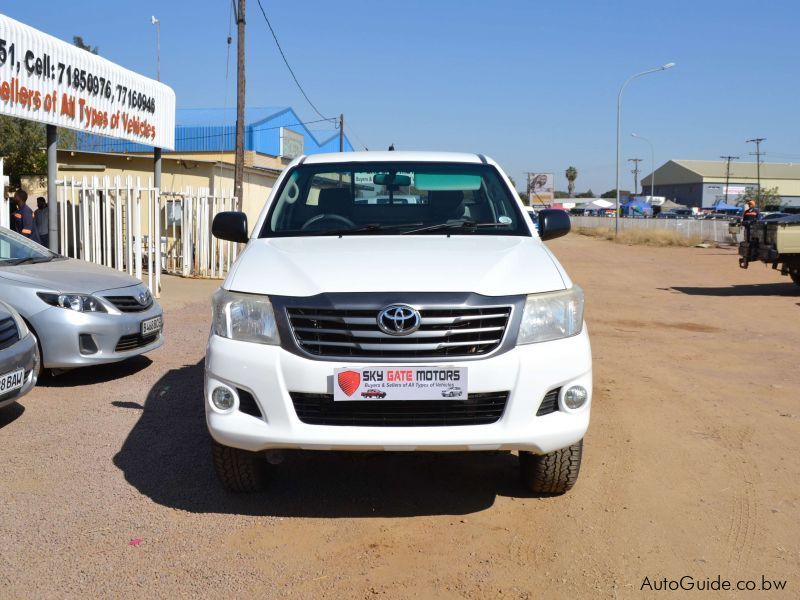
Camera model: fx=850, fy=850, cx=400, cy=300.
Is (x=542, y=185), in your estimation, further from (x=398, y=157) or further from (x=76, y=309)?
(x=398, y=157)

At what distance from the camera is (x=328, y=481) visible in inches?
185

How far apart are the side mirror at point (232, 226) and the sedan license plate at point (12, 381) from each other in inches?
68.1

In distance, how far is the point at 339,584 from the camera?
136 inches

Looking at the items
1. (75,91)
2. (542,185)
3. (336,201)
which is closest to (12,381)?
(336,201)

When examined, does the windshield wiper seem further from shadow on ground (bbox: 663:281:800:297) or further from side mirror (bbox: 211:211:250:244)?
shadow on ground (bbox: 663:281:800:297)

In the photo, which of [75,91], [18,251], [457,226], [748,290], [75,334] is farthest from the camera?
[748,290]

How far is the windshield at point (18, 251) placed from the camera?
301 inches

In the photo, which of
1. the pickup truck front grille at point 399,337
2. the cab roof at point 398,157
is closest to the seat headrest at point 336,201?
the cab roof at point 398,157

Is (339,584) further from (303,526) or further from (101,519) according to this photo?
(101,519)

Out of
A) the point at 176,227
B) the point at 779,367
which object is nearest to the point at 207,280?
the point at 176,227

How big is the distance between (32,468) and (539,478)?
2.91m

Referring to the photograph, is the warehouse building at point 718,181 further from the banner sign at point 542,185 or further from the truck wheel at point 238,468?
the truck wheel at point 238,468

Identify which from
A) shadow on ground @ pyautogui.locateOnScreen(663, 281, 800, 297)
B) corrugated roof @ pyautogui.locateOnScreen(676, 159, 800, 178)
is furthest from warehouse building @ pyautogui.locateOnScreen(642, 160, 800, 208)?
shadow on ground @ pyautogui.locateOnScreen(663, 281, 800, 297)

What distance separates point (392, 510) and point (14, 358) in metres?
2.90
